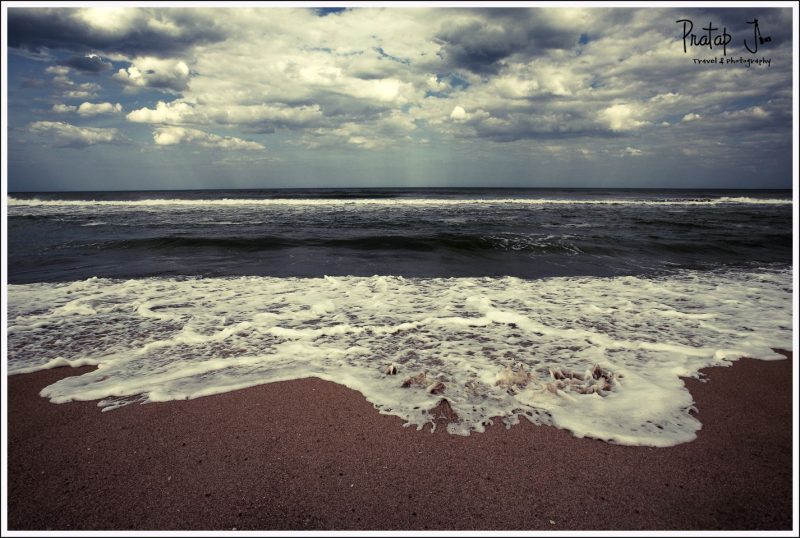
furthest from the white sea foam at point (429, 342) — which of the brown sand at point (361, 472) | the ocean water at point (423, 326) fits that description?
the brown sand at point (361, 472)

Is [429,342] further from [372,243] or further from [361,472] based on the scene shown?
[372,243]

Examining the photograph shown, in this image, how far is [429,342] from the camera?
4.76m

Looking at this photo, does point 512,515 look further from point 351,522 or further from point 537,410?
point 537,410

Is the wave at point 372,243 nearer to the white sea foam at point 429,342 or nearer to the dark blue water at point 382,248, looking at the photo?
the dark blue water at point 382,248

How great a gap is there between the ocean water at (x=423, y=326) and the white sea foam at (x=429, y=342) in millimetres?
24

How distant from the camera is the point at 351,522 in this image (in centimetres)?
226

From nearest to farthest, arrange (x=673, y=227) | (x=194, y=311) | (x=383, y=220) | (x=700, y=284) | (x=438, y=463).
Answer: (x=438, y=463) < (x=194, y=311) < (x=700, y=284) < (x=673, y=227) < (x=383, y=220)

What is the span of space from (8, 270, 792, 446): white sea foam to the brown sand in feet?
0.78

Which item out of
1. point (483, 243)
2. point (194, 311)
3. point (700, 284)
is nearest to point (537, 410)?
point (194, 311)

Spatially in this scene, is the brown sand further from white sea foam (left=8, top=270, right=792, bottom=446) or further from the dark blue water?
the dark blue water

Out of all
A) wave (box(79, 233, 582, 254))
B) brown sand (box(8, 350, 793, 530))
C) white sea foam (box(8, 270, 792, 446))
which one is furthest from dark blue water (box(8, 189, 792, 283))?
brown sand (box(8, 350, 793, 530))

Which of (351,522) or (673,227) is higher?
(673,227)

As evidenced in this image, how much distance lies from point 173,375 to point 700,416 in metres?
4.69

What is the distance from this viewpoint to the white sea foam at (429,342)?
11.3 feet
